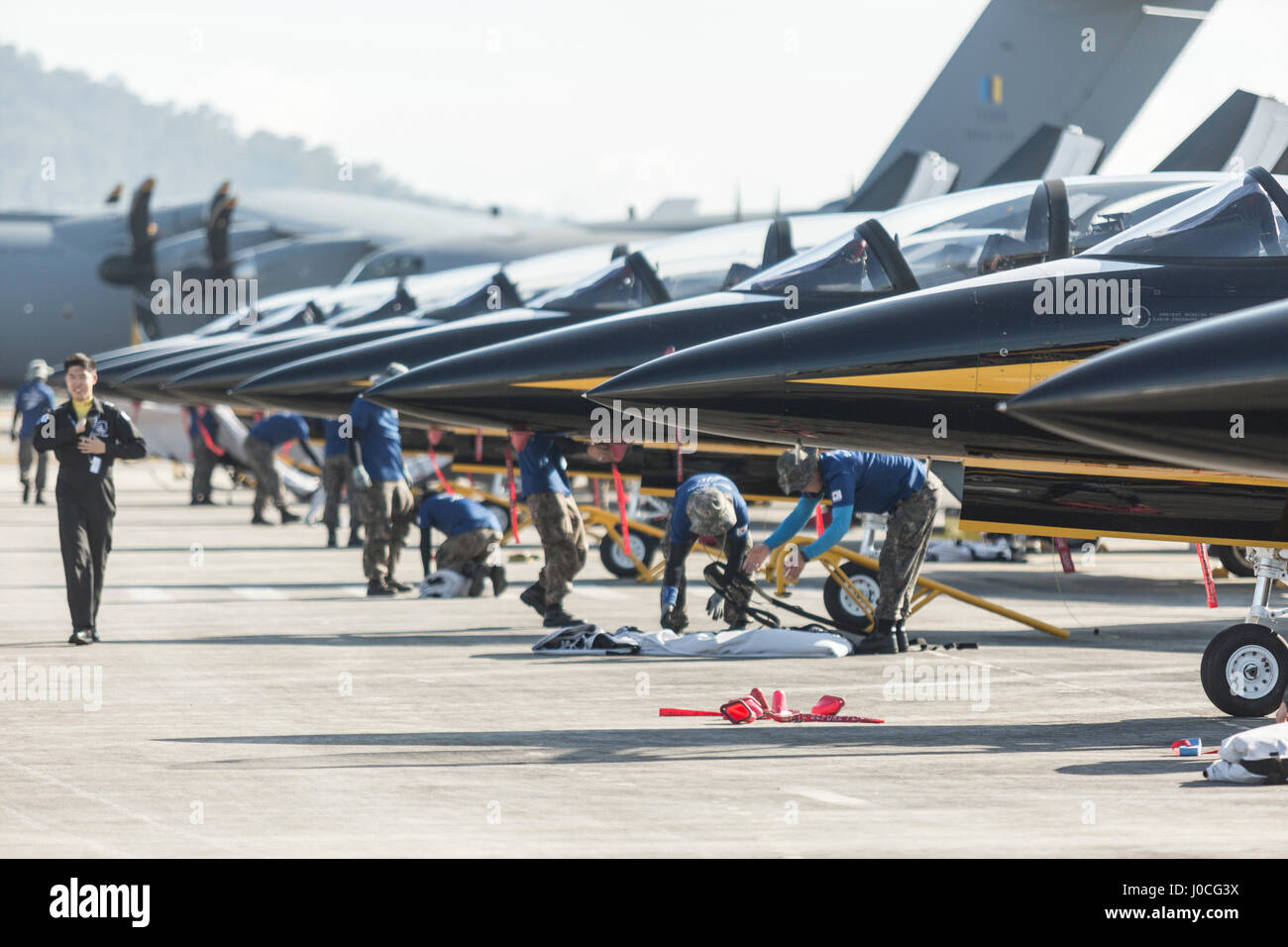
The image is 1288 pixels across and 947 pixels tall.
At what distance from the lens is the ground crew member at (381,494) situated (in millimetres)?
16781

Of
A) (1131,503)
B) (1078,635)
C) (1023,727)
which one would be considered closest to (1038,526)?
(1131,503)

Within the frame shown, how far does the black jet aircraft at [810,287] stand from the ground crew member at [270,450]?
31.5 feet

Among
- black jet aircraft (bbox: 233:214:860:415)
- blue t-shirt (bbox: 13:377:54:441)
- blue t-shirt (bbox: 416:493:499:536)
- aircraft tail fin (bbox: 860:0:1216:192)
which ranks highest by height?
aircraft tail fin (bbox: 860:0:1216:192)

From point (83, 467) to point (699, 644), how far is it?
15.5ft

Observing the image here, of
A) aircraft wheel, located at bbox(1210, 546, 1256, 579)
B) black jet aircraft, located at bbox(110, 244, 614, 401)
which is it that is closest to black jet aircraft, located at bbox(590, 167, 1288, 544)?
aircraft wheel, located at bbox(1210, 546, 1256, 579)

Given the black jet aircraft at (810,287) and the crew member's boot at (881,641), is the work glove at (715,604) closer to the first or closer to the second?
the crew member's boot at (881,641)

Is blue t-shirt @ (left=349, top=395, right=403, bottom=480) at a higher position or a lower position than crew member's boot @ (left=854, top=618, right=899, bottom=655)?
higher

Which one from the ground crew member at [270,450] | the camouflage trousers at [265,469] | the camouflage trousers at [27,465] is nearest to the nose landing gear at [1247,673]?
the ground crew member at [270,450]

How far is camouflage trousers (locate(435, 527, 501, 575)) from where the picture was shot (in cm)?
1681

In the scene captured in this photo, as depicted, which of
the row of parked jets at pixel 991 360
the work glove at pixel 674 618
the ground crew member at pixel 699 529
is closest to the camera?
the row of parked jets at pixel 991 360

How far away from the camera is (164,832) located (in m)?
6.87

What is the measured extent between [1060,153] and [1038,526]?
27.0 ft

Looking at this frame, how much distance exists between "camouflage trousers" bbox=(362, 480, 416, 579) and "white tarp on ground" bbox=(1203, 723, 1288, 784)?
33.3 ft

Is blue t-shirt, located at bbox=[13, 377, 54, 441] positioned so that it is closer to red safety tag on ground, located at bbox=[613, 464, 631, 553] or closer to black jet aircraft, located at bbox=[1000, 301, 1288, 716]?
red safety tag on ground, located at bbox=[613, 464, 631, 553]
